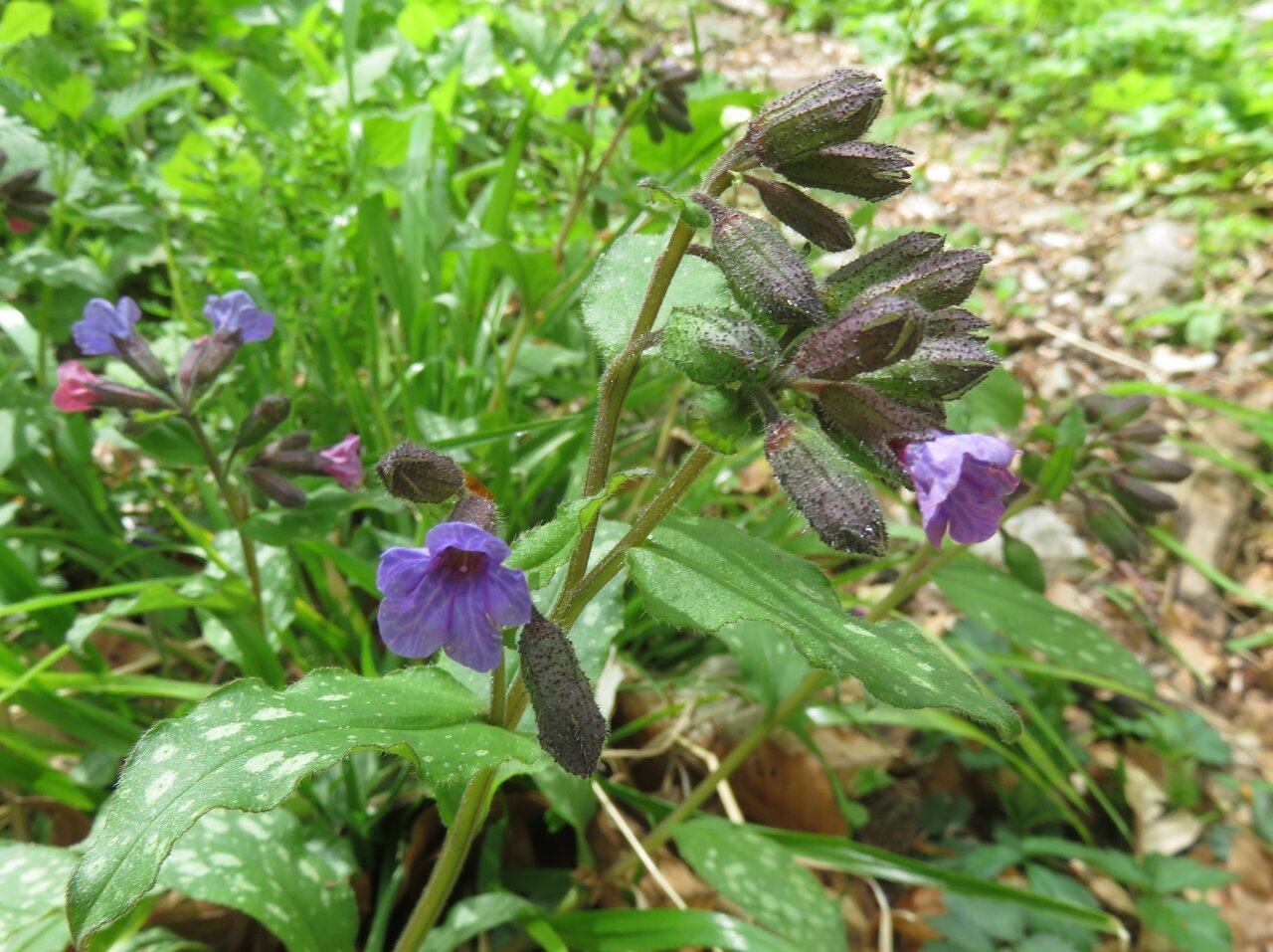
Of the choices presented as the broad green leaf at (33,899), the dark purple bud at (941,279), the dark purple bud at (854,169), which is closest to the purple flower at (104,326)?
the broad green leaf at (33,899)

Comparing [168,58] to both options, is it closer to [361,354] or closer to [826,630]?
[361,354]

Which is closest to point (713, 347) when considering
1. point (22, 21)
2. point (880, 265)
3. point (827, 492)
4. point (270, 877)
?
point (827, 492)

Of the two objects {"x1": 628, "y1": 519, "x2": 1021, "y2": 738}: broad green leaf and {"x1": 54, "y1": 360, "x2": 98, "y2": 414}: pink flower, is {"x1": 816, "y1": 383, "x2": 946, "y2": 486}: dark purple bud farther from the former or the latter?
{"x1": 54, "y1": 360, "x2": 98, "y2": 414}: pink flower

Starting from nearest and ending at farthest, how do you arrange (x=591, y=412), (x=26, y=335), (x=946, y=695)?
(x=946, y=695), (x=591, y=412), (x=26, y=335)

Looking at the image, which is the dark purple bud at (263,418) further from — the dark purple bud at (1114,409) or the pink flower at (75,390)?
the dark purple bud at (1114,409)

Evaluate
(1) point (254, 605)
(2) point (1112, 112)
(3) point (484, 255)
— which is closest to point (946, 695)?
(1) point (254, 605)

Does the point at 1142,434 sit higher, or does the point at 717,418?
the point at 717,418

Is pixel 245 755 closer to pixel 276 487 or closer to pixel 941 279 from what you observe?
pixel 276 487
